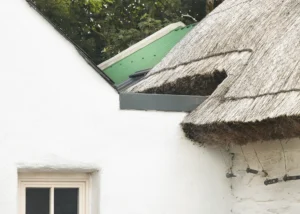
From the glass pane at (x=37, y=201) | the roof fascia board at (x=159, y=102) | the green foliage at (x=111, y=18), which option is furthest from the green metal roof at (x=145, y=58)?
the glass pane at (x=37, y=201)

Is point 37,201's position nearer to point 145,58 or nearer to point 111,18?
point 145,58

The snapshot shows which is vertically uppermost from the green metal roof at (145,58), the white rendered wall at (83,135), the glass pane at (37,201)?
the green metal roof at (145,58)

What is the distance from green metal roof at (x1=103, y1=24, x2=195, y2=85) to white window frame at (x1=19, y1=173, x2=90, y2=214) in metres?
4.36

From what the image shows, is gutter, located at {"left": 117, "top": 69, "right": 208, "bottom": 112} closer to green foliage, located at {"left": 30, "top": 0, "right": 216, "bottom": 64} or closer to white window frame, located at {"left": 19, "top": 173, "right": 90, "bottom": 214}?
white window frame, located at {"left": 19, "top": 173, "right": 90, "bottom": 214}

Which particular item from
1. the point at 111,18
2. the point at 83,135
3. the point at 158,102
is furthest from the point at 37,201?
the point at 111,18

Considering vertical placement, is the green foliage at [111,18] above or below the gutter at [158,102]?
above

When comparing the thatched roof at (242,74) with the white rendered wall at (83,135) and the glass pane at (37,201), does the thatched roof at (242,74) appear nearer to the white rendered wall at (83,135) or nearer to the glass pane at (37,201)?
the white rendered wall at (83,135)

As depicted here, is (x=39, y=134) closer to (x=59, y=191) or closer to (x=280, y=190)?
(x=59, y=191)

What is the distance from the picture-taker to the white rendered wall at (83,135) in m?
4.64

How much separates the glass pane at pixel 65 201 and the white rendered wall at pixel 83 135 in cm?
16

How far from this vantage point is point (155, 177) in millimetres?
5078

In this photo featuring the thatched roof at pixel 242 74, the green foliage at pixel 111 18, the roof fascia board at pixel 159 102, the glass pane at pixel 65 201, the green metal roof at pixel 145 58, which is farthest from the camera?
the green foliage at pixel 111 18

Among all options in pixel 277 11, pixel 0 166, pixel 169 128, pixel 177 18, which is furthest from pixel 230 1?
pixel 177 18

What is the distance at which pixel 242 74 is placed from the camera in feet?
16.9
